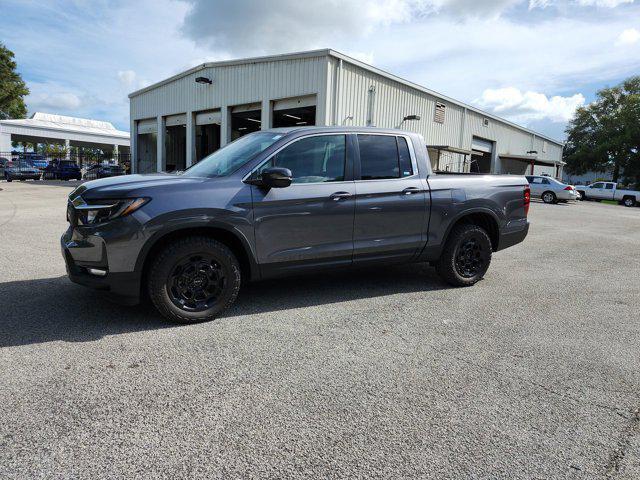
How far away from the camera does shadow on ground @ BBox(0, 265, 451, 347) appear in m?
3.88

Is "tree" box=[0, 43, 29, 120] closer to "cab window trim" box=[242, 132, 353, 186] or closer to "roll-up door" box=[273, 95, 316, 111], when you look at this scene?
"roll-up door" box=[273, 95, 316, 111]

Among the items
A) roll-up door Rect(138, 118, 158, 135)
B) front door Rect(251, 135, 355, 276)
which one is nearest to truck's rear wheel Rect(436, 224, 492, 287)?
front door Rect(251, 135, 355, 276)

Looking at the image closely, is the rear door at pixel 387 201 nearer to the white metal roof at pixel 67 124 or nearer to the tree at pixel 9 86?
the white metal roof at pixel 67 124

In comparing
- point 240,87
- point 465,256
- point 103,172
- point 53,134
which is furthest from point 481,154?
point 53,134

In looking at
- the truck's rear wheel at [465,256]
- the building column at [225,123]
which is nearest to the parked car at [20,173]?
the building column at [225,123]

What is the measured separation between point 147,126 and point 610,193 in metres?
33.4

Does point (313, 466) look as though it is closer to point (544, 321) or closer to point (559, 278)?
point (544, 321)

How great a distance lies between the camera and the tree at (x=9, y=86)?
5403 cm

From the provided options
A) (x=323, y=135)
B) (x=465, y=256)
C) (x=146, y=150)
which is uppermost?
(x=146, y=150)

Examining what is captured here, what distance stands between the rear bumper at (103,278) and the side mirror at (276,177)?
1378 millimetres

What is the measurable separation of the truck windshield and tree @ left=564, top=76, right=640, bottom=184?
197 feet

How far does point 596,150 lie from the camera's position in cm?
5672

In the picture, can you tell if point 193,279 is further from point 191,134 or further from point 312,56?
point 191,134

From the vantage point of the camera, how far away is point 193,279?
411 centimetres
